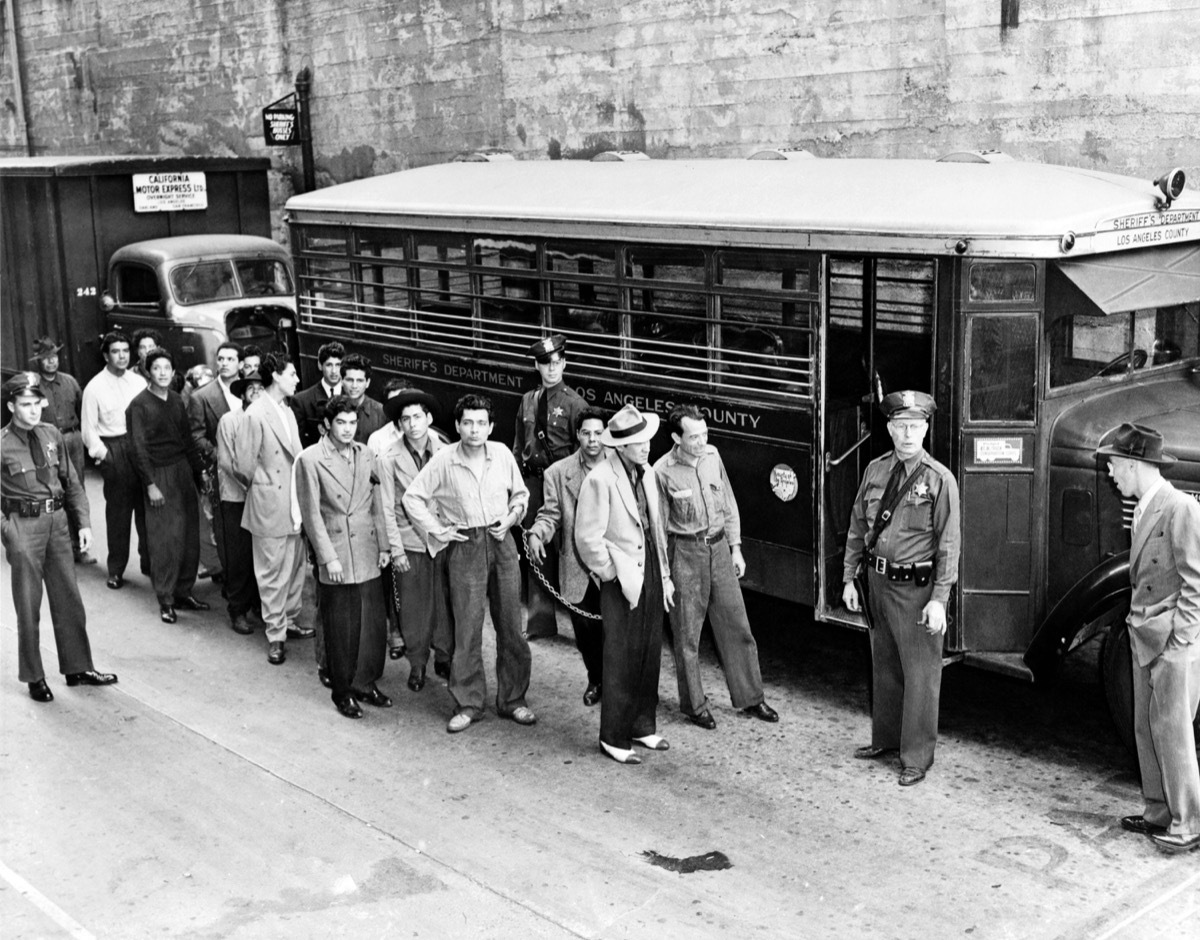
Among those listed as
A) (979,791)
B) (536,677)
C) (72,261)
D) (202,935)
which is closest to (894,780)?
(979,791)

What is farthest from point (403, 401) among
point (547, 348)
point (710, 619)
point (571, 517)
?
point (710, 619)

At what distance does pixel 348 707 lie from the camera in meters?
7.76

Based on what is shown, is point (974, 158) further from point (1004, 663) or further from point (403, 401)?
point (403, 401)

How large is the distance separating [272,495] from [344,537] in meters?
1.34

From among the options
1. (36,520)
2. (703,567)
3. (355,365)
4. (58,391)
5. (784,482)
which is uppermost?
(355,365)

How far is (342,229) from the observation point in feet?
35.5

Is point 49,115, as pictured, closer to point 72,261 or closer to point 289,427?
point 72,261

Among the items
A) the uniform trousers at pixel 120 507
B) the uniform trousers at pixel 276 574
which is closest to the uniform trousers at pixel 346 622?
the uniform trousers at pixel 276 574

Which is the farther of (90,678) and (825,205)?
(90,678)

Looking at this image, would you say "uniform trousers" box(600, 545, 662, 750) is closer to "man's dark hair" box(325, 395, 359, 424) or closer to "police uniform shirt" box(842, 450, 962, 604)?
"police uniform shirt" box(842, 450, 962, 604)

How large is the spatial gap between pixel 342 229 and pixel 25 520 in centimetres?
381

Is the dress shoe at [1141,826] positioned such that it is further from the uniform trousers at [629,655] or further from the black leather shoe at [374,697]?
the black leather shoe at [374,697]

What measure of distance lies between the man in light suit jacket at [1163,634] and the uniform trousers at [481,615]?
3113 millimetres

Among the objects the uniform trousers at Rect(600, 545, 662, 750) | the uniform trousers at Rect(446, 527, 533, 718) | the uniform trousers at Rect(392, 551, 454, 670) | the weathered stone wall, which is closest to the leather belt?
the uniform trousers at Rect(392, 551, 454, 670)
